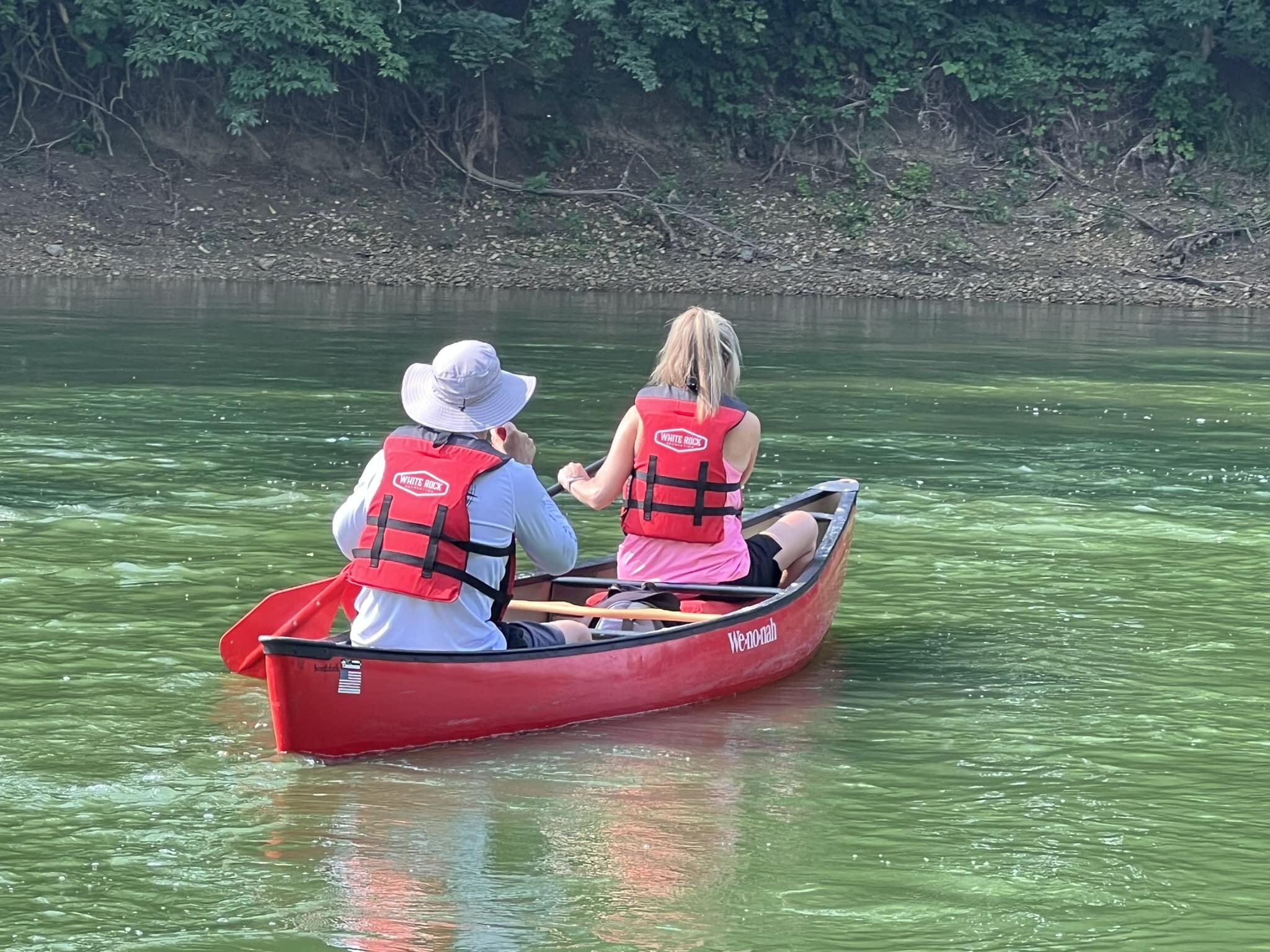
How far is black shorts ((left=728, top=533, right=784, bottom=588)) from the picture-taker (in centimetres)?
805

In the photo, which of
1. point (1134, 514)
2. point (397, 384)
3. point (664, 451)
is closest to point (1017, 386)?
point (397, 384)

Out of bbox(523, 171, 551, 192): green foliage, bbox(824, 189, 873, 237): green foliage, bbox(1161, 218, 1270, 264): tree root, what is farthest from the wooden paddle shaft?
bbox(1161, 218, 1270, 264): tree root

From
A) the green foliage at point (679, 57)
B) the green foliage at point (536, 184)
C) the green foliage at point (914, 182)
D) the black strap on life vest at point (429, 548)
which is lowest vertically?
the black strap on life vest at point (429, 548)

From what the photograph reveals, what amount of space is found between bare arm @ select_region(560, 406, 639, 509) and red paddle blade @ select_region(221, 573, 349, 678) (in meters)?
1.01

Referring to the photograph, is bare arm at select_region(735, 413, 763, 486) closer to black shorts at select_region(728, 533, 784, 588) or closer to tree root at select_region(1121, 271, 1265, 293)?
black shorts at select_region(728, 533, 784, 588)

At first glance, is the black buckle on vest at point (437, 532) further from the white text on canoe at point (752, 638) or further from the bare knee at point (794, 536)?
the bare knee at point (794, 536)

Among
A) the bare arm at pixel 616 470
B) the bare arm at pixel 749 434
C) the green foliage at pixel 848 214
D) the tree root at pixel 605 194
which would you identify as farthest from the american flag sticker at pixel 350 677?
→ the green foliage at pixel 848 214

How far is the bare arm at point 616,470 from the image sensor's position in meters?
7.55

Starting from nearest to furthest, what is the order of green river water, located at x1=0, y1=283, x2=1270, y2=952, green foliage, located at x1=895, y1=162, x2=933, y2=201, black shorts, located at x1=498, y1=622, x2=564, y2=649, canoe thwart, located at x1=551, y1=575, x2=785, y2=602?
green river water, located at x1=0, y1=283, x2=1270, y2=952 → black shorts, located at x1=498, y1=622, x2=564, y2=649 → canoe thwart, located at x1=551, y1=575, x2=785, y2=602 → green foliage, located at x1=895, y1=162, x2=933, y2=201

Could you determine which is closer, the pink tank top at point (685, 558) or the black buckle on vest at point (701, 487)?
the black buckle on vest at point (701, 487)

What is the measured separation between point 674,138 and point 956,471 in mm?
22986

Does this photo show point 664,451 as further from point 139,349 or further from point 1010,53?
point 1010,53

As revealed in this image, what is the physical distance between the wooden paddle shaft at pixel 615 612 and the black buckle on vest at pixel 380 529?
0.97m

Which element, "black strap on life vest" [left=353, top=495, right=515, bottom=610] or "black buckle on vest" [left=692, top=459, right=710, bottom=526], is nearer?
"black strap on life vest" [left=353, top=495, right=515, bottom=610]
